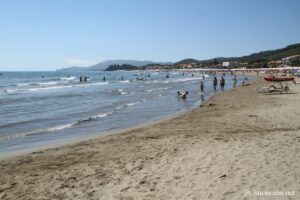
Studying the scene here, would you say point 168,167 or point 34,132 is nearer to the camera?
point 168,167

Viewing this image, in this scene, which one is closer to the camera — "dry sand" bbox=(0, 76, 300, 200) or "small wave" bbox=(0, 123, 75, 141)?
"dry sand" bbox=(0, 76, 300, 200)

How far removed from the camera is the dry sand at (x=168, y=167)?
652 centimetres

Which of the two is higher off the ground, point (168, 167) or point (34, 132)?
point (168, 167)

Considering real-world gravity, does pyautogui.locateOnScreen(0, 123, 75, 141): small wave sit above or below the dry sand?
below

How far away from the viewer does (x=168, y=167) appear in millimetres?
8031

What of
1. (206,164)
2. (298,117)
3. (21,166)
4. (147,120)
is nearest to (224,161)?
(206,164)

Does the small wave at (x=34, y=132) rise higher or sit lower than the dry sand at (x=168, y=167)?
lower

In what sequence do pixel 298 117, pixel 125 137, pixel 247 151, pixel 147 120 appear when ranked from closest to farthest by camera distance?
pixel 247 151 < pixel 125 137 < pixel 298 117 < pixel 147 120

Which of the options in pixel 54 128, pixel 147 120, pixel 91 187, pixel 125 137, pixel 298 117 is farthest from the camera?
pixel 147 120

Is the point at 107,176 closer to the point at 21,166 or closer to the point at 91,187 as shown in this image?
the point at 91,187

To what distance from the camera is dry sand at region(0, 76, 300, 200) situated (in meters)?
6.52

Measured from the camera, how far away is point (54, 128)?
16.6 meters

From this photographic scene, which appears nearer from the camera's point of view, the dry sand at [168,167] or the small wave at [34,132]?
the dry sand at [168,167]

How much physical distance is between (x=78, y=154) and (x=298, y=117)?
907cm
